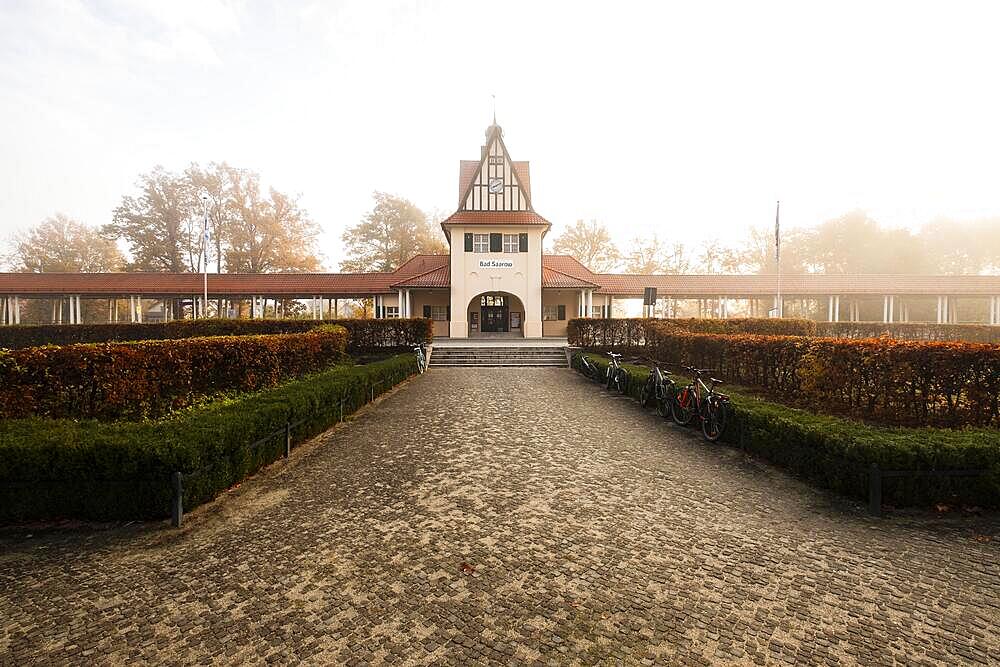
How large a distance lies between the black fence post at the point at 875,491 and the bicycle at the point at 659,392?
4348 millimetres

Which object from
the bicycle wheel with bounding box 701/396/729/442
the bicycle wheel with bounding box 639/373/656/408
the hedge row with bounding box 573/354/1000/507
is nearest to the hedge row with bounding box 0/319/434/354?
the bicycle wheel with bounding box 639/373/656/408

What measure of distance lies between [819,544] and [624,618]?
213cm

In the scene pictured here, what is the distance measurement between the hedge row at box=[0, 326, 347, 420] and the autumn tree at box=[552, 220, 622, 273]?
146 ft

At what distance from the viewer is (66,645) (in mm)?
2695

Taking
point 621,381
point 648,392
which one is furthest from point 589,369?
point 648,392

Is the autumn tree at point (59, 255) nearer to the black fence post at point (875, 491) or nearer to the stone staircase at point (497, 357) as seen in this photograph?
the stone staircase at point (497, 357)

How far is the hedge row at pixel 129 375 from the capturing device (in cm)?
600

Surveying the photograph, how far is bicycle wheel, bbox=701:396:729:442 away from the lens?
23.9 ft

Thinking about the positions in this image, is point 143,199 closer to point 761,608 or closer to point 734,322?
point 734,322

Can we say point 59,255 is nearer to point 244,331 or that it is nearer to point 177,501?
point 244,331

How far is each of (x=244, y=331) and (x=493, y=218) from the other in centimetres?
1426

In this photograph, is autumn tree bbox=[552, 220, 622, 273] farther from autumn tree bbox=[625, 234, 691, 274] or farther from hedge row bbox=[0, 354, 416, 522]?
hedge row bbox=[0, 354, 416, 522]

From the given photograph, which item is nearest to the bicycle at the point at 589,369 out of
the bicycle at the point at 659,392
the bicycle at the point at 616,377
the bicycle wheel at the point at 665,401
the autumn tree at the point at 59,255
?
the bicycle at the point at 616,377

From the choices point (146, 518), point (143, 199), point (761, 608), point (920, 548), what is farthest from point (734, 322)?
point (143, 199)
